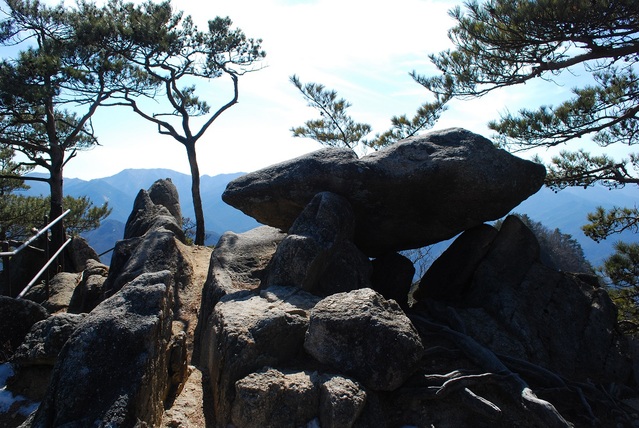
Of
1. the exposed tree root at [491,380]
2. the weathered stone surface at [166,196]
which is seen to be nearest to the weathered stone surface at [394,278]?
the exposed tree root at [491,380]

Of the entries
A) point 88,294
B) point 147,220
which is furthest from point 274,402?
point 147,220

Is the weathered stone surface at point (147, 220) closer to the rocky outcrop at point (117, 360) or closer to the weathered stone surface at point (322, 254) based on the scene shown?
the weathered stone surface at point (322, 254)

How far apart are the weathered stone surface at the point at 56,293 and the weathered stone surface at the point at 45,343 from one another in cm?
396

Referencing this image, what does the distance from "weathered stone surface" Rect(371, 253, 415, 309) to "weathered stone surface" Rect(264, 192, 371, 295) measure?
1.06 meters

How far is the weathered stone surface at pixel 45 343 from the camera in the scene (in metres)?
5.89

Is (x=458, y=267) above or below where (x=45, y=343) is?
above

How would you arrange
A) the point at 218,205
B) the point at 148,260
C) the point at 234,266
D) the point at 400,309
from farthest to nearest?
the point at 218,205 → the point at 234,266 → the point at 148,260 → the point at 400,309

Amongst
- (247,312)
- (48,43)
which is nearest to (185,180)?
(48,43)

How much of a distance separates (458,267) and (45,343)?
6.38m

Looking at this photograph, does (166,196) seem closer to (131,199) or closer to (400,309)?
(400,309)

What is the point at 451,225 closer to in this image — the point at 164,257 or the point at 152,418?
the point at 164,257

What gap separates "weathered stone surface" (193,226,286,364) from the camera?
24.5ft

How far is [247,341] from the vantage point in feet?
17.5

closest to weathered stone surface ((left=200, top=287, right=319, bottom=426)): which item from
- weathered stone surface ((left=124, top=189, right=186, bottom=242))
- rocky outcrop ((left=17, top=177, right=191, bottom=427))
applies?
rocky outcrop ((left=17, top=177, right=191, bottom=427))
